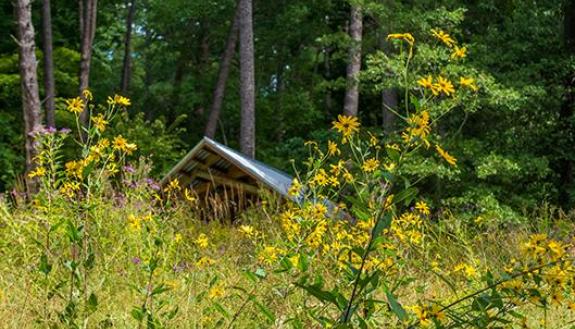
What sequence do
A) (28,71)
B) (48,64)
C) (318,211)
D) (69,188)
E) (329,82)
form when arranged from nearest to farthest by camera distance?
(318,211), (69,188), (28,71), (48,64), (329,82)

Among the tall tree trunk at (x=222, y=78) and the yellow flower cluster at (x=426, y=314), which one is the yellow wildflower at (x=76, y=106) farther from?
the tall tree trunk at (x=222, y=78)

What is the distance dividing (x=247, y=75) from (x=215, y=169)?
4942mm

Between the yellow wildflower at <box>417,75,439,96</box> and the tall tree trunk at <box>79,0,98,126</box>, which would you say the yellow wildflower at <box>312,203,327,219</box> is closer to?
the yellow wildflower at <box>417,75,439,96</box>

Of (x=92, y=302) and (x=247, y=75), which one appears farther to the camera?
(x=247, y=75)

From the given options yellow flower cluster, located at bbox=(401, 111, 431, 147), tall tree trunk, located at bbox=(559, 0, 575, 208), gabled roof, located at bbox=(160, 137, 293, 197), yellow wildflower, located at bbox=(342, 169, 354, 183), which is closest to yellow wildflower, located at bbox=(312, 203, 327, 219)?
yellow wildflower, located at bbox=(342, 169, 354, 183)

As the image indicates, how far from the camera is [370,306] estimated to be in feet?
7.81

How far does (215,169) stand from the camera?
36.6 feet

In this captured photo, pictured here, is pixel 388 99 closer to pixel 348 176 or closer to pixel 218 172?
pixel 218 172

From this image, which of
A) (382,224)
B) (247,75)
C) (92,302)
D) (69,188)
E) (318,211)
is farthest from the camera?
(247,75)

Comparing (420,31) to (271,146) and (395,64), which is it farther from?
(271,146)

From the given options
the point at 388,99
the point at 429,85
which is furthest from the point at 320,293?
the point at 388,99

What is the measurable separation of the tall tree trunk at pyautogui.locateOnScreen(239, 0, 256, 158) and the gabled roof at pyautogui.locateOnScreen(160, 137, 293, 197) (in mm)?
4313

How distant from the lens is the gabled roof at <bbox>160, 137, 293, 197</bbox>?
10117 millimetres

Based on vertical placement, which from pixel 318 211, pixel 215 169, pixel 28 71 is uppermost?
pixel 318 211
